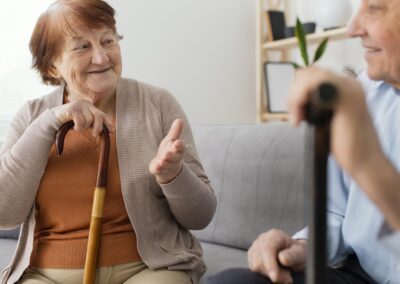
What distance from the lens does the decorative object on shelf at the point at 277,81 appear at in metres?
3.21

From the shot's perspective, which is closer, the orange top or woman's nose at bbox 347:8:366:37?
woman's nose at bbox 347:8:366:37

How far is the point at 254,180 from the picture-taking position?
1.78 metres

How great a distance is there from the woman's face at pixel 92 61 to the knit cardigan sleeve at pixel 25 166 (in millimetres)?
136

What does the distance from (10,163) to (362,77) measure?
886 millimetres

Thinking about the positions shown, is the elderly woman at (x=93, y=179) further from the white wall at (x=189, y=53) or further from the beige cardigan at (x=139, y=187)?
the white wall at (x=189, y=53)

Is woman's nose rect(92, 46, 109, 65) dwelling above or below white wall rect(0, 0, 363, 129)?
above

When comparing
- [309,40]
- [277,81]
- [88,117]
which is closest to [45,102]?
[88,117]

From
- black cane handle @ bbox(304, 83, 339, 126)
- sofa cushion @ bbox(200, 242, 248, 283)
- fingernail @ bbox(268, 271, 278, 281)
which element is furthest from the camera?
sofa cushion @ bbox(200, 242, 248, 283)

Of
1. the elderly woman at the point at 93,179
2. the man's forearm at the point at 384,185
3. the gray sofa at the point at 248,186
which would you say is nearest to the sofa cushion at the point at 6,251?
the gray sofa at the point at 248,186

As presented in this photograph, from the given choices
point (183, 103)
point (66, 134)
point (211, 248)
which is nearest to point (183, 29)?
point (183, 103)

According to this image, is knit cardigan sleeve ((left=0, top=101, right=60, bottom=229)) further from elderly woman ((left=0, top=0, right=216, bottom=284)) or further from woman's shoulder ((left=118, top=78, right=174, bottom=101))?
woman's shoulder ((left=118, top=78, right=174, bottom=101))

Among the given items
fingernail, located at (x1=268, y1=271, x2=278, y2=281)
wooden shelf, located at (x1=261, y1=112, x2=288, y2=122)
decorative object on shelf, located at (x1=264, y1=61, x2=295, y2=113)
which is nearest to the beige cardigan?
fingernail, located at (x1=268, y1=271, x2=278, y2=281)

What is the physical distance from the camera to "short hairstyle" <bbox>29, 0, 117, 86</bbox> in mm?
1392

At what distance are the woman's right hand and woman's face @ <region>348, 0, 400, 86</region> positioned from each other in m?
0.64
